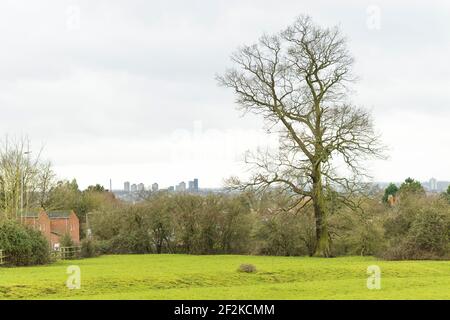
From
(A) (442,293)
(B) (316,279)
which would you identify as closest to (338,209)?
(B) (316,279)

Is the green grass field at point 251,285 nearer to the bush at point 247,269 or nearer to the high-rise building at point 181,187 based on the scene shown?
the bush at point 247,269

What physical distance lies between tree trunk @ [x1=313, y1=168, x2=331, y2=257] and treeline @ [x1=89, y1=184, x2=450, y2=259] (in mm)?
1062

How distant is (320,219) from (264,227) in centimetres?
855

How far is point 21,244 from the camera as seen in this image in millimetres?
40781

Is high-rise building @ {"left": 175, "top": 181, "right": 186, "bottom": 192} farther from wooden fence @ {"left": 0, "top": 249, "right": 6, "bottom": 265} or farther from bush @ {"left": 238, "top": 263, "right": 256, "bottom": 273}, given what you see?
bush @ {"left": 238, "top": 263, "right": 256, "bottom": 273}

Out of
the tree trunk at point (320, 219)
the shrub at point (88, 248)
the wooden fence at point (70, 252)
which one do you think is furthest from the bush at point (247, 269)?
the shrub at point (88, 248)

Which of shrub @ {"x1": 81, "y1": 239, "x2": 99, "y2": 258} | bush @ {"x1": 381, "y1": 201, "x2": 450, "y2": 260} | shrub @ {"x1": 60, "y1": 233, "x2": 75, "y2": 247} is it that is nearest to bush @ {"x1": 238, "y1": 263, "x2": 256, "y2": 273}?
bush @ {"x1": 381, "y1": 201, "x2": 450, "y2": 260}

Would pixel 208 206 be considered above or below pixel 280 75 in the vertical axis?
below
